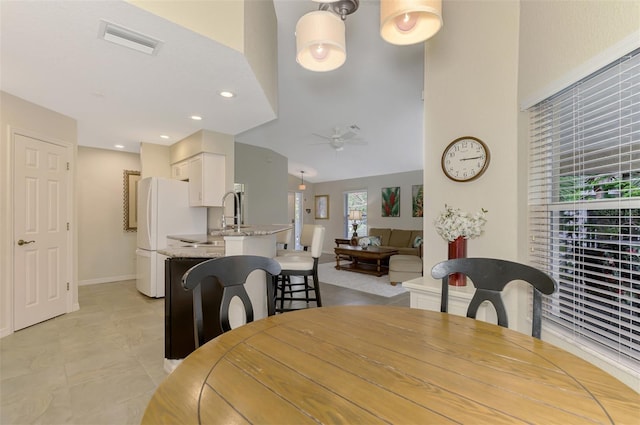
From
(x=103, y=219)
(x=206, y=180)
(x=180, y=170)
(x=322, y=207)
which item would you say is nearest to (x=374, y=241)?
(x=322, y=207)

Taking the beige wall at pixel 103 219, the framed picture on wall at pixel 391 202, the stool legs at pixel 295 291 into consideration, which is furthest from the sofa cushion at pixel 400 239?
the beige wall at pixel 103 219

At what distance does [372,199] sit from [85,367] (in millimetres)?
7888

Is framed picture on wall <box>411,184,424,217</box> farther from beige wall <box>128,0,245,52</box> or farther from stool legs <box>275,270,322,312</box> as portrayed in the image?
beige wall <box>128,0,245,52</box>

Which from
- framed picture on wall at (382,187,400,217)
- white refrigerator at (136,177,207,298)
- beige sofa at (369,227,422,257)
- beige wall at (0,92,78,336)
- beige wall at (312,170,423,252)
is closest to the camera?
beige wall at (0,92,78,336)

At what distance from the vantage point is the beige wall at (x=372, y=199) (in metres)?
8.27

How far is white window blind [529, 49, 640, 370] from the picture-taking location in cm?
122

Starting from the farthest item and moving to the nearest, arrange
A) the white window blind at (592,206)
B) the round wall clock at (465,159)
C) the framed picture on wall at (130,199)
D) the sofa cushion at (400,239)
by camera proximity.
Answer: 1. the sofa cushion at (400,239)
2. the framed picture on wall at (130,199)
3. the round wall clock at (465,159)
4. the white window blind at (592,206)

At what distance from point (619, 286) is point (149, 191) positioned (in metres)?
4.75

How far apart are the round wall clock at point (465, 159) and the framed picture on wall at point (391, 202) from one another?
21.0 ft

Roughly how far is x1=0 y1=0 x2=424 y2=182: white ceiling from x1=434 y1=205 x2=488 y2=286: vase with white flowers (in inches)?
79.0

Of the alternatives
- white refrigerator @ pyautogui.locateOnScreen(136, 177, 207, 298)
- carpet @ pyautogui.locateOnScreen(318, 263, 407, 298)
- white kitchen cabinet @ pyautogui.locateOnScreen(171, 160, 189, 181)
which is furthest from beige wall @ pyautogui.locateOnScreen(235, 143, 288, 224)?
A: white refrigerator @ pyautogui.locateOnScreen(136, 177, 207, 298)

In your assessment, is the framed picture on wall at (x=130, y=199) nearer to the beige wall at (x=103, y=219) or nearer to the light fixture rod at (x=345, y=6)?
the beige wall at (x=103, y=219)

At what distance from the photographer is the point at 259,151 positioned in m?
6.93

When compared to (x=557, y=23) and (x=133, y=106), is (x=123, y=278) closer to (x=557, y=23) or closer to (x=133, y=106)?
(x=133, y=106)
